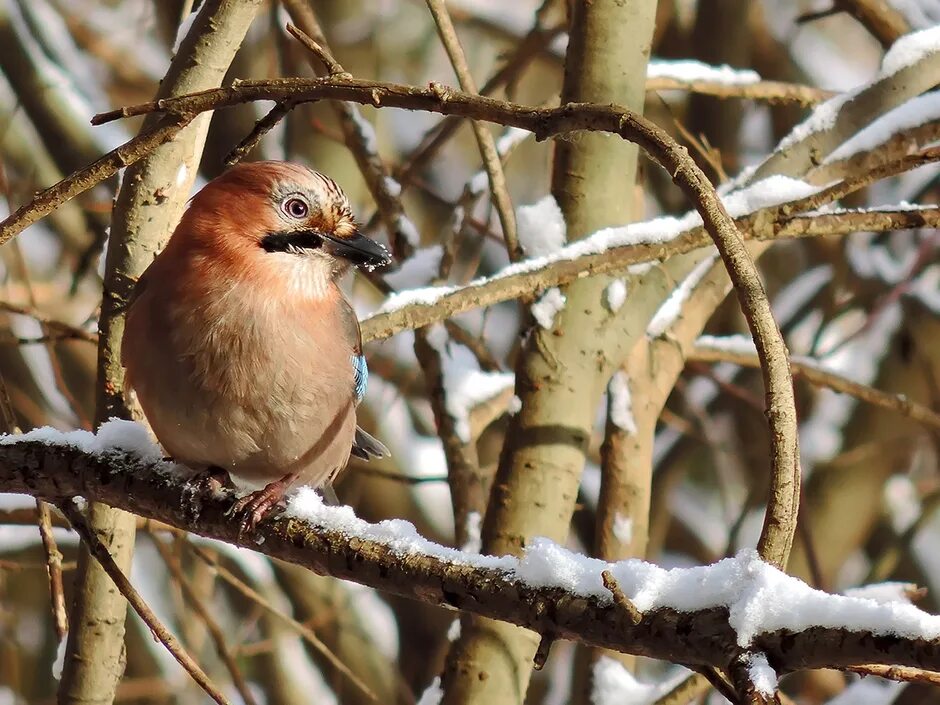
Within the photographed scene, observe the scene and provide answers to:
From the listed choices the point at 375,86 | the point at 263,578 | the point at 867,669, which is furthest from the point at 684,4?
the point at 867,669

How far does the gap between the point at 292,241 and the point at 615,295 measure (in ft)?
3.84

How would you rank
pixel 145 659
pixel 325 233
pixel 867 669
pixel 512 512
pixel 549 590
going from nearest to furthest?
pixel 867 669 < pixel 549 590 < pixel 325 233 < pixel 512 512 < pixel 145 659

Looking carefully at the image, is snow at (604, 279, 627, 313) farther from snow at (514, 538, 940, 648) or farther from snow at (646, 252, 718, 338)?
snow at (514, 538, 940, 648)

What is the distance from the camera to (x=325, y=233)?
3.76m

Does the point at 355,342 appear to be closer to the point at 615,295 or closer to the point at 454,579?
the point at 615,295

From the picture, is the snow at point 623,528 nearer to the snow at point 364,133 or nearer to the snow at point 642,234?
the snow at point 642,234

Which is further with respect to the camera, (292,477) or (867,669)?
(292,477)

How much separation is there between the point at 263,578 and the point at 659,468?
2.45 metres

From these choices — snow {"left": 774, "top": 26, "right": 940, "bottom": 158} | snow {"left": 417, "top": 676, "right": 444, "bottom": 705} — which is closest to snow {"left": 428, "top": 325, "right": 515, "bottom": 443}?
snow {"left": 417, "top": 676, "right": 444, "bottom": 705}

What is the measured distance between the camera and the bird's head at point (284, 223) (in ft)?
12.0

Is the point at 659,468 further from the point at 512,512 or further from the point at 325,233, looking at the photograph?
the point at 325,233

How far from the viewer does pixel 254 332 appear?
347 cm

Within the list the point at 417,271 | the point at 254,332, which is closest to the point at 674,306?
the point at 417,271

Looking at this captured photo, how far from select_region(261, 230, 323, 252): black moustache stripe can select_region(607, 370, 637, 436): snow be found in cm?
140
